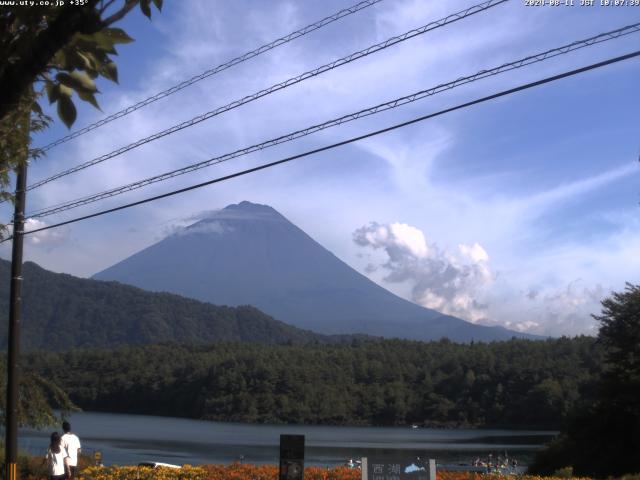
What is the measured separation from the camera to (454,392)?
9844cm

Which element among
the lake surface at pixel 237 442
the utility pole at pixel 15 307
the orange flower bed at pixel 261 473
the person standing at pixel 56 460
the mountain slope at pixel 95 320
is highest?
the mountain slope at pixel 95 320

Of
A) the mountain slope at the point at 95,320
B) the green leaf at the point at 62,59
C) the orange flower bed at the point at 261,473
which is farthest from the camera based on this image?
the mountain slope at the point at 95,320

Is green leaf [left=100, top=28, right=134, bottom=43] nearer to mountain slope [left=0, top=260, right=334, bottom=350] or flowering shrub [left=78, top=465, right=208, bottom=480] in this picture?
flowering shrub [left=78, top=465, right=208, bottom=480]

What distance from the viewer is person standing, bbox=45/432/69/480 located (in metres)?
12.3

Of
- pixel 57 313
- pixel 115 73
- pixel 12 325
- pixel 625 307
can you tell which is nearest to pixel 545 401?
pixel 625 307

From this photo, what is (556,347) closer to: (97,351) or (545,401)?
(545,401)

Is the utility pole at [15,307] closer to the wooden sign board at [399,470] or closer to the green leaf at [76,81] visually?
the wooden sign board at [399,470]

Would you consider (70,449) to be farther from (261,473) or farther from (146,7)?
(146,7)

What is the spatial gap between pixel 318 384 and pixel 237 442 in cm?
4165

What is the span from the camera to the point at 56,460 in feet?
40.5

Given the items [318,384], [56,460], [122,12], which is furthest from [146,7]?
[318,384]

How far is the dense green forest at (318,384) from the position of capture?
3612 inches

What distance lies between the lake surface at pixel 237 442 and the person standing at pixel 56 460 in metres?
24.5

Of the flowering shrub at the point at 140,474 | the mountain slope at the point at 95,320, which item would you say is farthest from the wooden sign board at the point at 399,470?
the mountain slope at the point at 95,320
